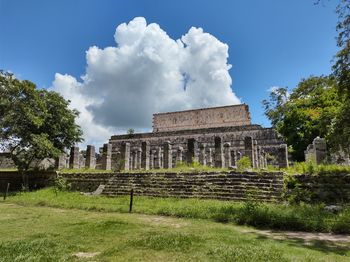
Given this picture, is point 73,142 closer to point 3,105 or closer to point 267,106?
point 3,105

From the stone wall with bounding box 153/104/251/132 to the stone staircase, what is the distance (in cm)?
2351

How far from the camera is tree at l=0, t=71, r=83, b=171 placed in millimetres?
14664

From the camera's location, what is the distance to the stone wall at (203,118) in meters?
→ 35.7

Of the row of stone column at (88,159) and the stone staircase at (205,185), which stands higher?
the row of stone column at (88,159)

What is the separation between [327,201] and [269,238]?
16.3 feet

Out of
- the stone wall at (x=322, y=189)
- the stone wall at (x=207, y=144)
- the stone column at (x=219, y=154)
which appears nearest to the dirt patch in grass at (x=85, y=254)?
the stone wall at (x=322, y=189)

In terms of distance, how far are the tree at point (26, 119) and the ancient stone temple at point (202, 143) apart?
14.9 ft

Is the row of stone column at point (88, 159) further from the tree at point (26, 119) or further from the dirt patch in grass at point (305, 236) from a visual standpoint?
the dirt patch in grass at point (305, 236)

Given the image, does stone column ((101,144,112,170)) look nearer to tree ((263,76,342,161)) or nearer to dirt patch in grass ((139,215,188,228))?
dirt patch in grass ((139,215,188,228))

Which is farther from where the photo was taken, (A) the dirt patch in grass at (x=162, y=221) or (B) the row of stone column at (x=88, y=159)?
(B) the row of stone column at (x=88, y=159)

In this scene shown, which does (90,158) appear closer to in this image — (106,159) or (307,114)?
(106,159)

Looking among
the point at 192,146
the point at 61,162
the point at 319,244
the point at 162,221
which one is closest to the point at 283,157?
the point at 192,146

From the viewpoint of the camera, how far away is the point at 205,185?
11797 millimetres

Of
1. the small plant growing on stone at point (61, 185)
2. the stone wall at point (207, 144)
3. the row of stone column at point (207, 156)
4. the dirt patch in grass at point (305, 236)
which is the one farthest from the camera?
the stone wall at point (207, 144)
